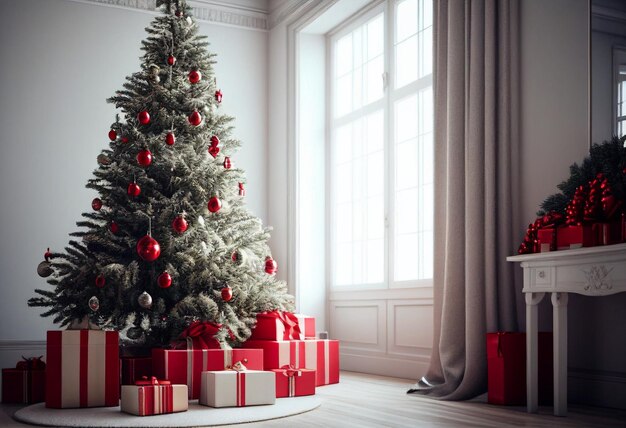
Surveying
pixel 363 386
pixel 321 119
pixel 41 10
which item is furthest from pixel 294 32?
pixel 363 386

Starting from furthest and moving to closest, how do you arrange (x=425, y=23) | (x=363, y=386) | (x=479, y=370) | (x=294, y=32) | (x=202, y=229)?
(x=294, y=32) → (x=425, y=23) → (x=363, y=386) → (x=202, y=229) → (x=479, y=370)

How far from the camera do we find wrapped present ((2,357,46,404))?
12.4ft

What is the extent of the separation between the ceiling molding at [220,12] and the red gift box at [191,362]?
3.82 metres

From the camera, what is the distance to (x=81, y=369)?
347cm

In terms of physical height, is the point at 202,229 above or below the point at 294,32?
below

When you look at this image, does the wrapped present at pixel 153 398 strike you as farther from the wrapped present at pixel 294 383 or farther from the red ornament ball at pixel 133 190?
the red ornament ball at pixel 133 190

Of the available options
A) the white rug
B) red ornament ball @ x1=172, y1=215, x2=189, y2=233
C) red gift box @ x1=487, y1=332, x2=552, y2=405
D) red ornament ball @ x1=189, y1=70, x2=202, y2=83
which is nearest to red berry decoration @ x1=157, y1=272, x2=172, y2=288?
red ornament ball @ x1=172, y1=215, x2=189, y2=233

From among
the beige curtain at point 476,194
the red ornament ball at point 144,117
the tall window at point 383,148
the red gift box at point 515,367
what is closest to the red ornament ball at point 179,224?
the red ornament ball at point 144,117

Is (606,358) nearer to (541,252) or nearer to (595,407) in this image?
(595,407)

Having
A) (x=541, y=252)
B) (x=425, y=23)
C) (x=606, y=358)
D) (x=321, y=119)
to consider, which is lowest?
(x=606, y=358)

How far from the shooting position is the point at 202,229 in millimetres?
4293

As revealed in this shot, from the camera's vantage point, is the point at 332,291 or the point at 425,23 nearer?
the point at 425,23

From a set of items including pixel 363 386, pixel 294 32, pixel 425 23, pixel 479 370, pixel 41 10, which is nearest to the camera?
pixel 479 370

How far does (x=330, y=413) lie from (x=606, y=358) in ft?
4.36
